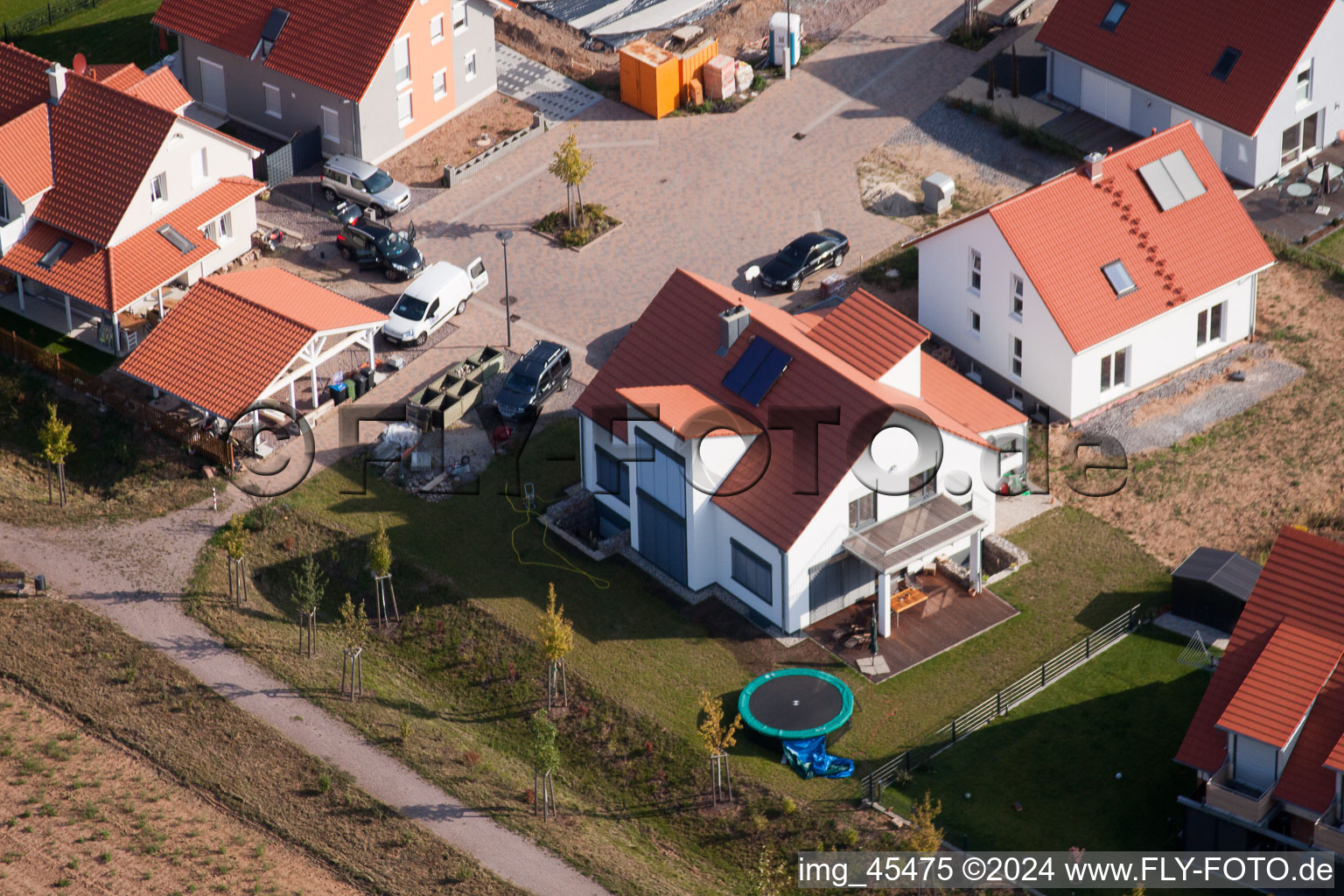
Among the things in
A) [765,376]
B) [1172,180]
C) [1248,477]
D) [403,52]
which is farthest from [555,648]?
[403,52]

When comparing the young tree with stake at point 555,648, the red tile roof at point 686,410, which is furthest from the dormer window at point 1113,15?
the young tree with stake at point 555,648

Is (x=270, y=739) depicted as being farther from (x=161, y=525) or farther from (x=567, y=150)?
(x=567, y=150)

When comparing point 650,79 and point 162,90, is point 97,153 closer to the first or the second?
point 162,90

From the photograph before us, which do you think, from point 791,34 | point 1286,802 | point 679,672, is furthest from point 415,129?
point 1286,802

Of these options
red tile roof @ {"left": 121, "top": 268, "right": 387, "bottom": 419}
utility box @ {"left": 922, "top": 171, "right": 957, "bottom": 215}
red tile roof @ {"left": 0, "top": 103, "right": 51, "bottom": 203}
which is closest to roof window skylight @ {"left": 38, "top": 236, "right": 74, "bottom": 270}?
red tile roof @ {"left": 0, "top": 103, "right": 51, "bottom": 203}

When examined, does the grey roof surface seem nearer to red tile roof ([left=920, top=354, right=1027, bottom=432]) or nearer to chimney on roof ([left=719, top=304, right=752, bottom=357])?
red tile roof ([left=920, top=354, right=1027, bottom=432])

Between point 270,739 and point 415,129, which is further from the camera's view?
point 415,129
